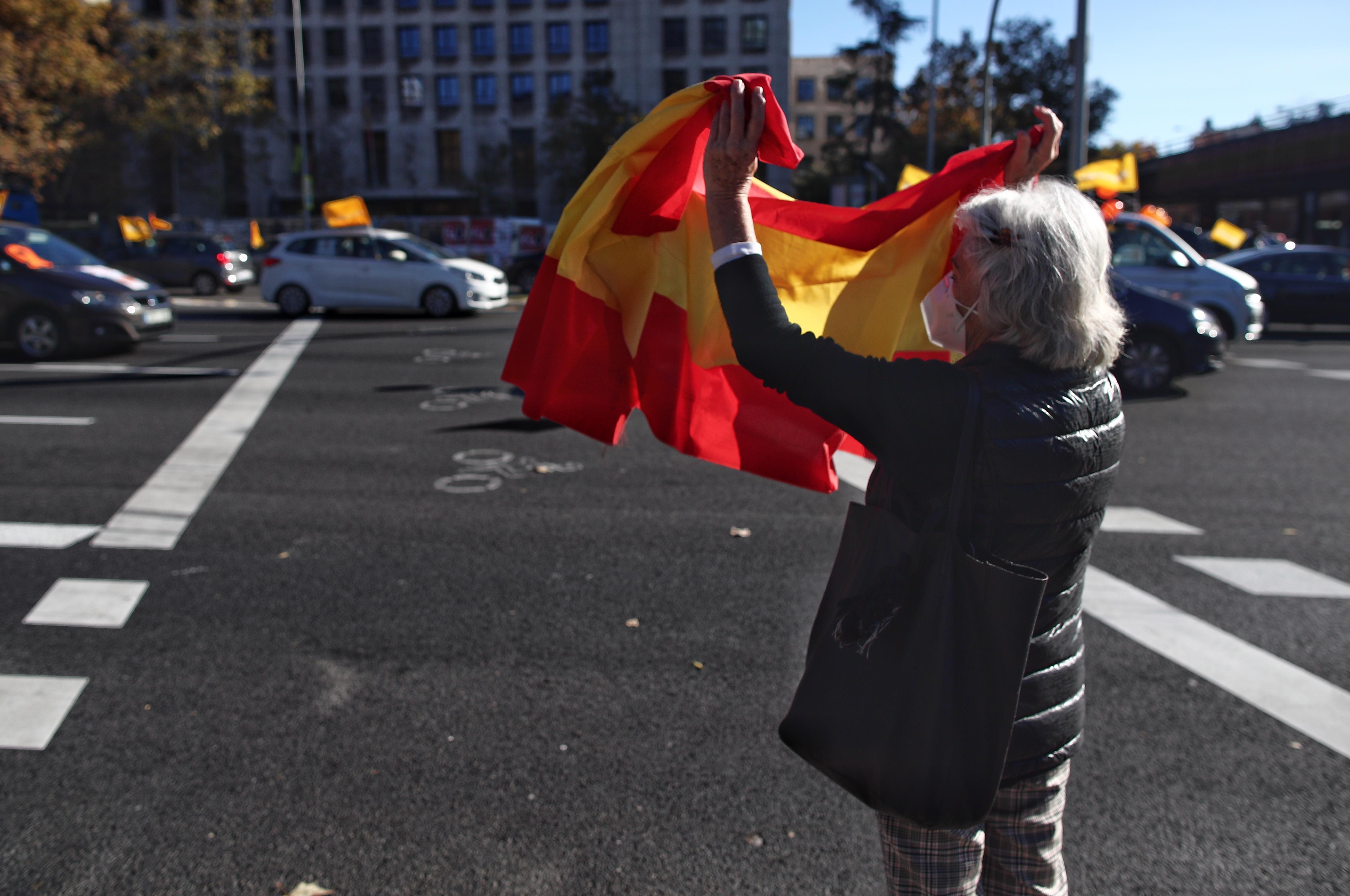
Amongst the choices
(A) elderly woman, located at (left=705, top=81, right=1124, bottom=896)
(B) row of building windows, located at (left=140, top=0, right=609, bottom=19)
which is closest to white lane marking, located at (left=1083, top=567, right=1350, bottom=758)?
(A) elderly woman, located at (left=705, top=81, right=1124, bottom=896)

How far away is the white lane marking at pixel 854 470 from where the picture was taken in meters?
6.97

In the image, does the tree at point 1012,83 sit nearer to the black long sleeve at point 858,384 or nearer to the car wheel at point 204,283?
the car wheel at point 204,283

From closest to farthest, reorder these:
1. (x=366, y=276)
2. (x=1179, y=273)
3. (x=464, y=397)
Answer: (x=464, y=397)
(x=1179, y=273)
(x=366, y=276)

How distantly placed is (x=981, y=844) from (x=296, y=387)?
33.4ft

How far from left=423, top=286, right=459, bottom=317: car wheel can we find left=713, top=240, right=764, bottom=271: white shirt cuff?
1791 cm

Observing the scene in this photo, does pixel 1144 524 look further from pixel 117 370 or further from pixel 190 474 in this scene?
pixel 117 370

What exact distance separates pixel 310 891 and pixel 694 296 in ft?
6.32

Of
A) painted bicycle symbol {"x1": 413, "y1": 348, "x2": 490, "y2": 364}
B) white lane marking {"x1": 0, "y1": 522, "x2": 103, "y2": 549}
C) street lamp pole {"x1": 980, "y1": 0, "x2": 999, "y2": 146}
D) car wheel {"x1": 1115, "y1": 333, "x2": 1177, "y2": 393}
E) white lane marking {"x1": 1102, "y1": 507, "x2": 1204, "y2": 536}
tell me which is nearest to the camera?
white lane marking {"x1": 0, "y1": 522, "x2": 103, "y2": 549}

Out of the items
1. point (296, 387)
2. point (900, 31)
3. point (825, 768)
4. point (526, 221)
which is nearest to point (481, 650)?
point (825, 768)

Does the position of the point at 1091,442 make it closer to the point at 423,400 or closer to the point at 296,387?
the point at 423,400

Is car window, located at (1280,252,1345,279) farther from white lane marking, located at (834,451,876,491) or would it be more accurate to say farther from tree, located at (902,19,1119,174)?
tree, located at (902,19,1119,174)

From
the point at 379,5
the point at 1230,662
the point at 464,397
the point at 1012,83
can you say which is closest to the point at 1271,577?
the point at 1230,662

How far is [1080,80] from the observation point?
12758mm

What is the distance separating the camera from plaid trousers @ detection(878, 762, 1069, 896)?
186 centimetres
